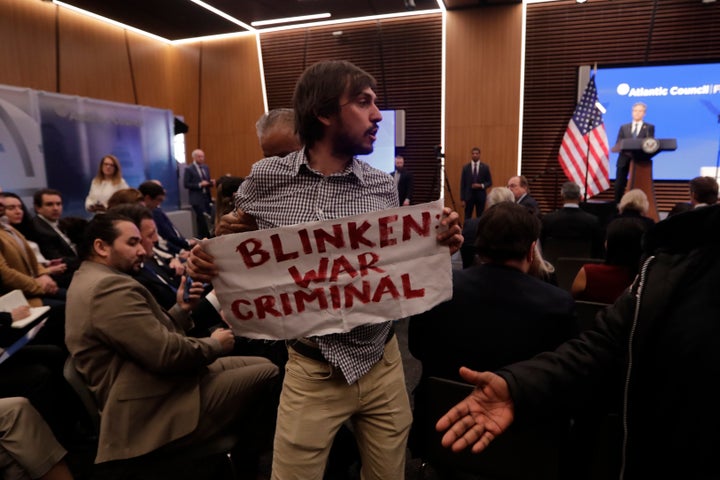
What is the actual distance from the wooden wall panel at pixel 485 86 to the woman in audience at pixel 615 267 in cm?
644

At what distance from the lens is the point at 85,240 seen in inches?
77.2

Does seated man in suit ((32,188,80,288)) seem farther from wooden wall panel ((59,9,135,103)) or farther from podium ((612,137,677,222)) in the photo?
podium ((612,137,677,222))

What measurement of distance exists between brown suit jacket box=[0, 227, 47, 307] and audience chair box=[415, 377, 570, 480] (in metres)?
2.72

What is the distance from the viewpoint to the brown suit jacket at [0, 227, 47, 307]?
291 centimetres

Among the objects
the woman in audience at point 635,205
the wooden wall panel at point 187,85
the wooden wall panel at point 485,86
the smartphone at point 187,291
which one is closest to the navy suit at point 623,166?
the wooden wall panel at point 485,86

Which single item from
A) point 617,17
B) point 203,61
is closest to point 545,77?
point 617,17

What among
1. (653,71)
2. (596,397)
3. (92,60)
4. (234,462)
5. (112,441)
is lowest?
(234,462)

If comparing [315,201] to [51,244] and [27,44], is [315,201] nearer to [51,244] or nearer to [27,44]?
[51,244]

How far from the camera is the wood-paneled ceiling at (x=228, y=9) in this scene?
7.60 m

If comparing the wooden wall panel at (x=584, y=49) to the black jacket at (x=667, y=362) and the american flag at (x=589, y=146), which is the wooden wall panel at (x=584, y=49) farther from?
the black jacket at (x=667, y=362)

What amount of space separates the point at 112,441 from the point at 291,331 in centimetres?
81

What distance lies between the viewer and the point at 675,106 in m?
7.16

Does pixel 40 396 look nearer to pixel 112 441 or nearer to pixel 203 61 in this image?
pixel 112 441

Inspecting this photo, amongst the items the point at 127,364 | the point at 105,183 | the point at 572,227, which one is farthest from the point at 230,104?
the point at 127,364
